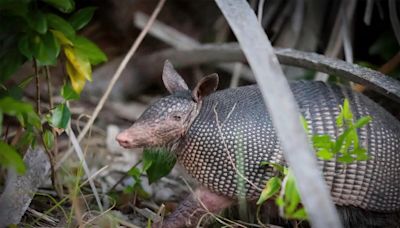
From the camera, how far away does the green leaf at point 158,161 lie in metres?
2.98

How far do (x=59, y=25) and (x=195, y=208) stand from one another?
1.05 meters

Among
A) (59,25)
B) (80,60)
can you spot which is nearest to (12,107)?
(59,25)

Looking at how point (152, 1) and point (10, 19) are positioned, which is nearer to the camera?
point (10, 19)

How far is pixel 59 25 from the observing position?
2803mm

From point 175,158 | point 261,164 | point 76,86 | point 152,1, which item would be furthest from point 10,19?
point 152,1

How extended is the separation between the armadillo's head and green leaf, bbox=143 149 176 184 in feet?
0.31

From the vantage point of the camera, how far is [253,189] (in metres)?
2.88

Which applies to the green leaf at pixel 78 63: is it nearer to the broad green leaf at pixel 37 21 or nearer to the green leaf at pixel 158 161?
the broad green leaf at pixel 37 21

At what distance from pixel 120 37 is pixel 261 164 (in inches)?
101

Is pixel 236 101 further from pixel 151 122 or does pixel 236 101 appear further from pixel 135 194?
pixel 135 194

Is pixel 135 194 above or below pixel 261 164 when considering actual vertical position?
below

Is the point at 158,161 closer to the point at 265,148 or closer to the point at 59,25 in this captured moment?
the point at 265,148

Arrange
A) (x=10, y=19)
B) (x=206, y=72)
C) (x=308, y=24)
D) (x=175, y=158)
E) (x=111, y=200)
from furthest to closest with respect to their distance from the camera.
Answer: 1. (x=206, y=72)
2. (x=308, y=24)
3. (x=111, y=200)
4. (x=175, y=158)
5. (x=10, y=19)

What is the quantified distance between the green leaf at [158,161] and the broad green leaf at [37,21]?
0.73 m
